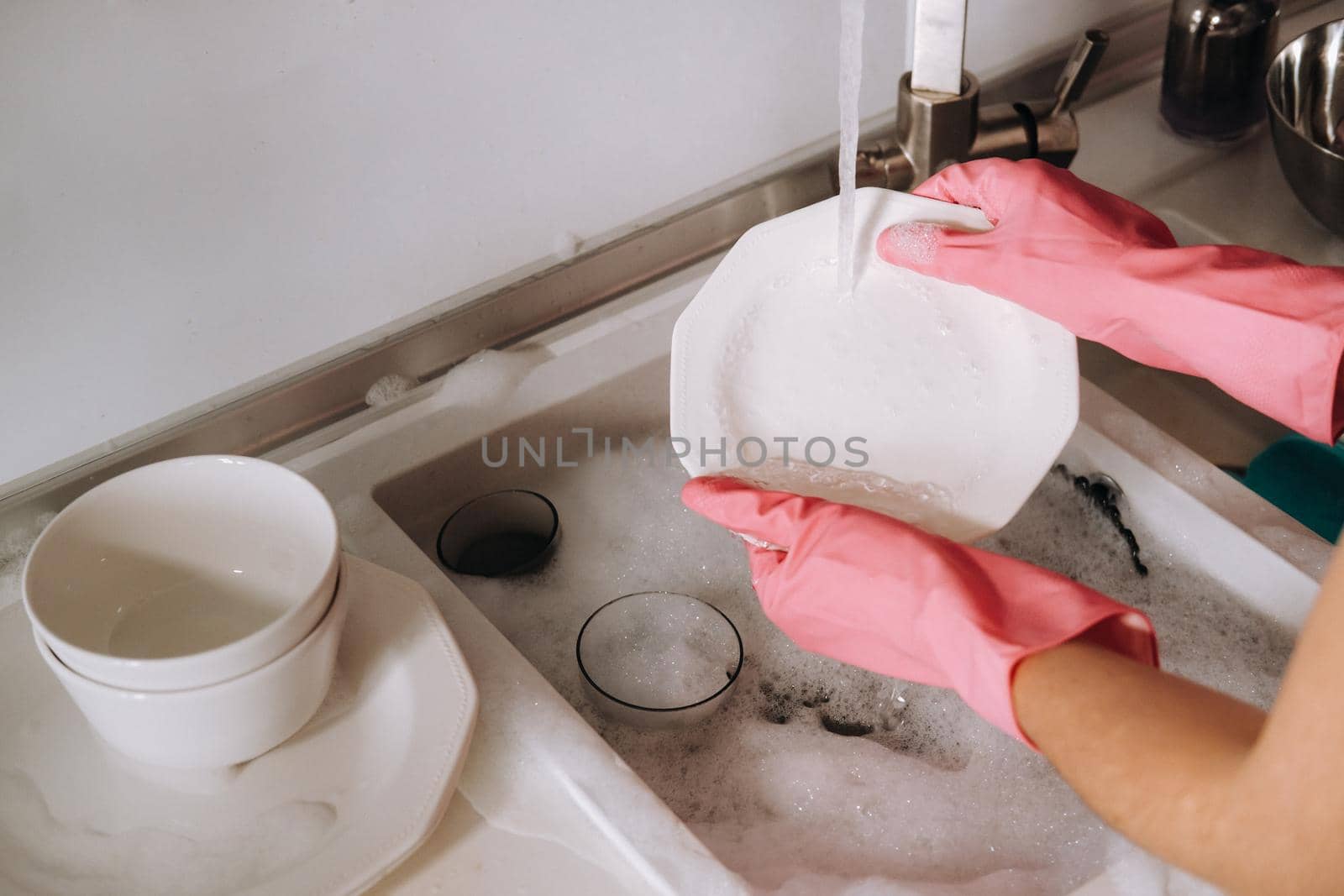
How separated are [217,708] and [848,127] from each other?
586mm

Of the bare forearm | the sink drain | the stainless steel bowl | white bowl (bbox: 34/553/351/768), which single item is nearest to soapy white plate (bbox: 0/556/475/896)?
white bowl (bbox: 34/553/351/768)

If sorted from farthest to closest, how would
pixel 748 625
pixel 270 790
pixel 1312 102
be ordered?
1. pixel 1312 102
2. pixel 748 625
3. pixel 270 790

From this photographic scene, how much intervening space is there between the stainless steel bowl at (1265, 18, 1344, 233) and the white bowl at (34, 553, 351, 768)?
938 mm

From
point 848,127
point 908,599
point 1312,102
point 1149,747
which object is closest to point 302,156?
point 848,127

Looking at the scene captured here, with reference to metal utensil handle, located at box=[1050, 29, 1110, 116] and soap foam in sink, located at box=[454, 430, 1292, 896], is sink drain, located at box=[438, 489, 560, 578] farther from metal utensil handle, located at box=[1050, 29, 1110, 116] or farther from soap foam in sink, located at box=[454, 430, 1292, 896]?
metal utensil handle, located at box=[1050, 29, 1110, 116]

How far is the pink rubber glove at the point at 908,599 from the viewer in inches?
24.6

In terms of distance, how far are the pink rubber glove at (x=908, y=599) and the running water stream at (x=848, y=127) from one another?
0.22 metres

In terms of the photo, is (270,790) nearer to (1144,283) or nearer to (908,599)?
(908,599)

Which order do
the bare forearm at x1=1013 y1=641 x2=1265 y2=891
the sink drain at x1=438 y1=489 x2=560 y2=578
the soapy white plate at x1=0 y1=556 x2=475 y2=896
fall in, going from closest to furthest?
the bare forearm at x1=1013 y1=641 x2=1265 y2=891 → the soapy white plate at x1=0 y1=556 x2=475 y2=896 → the sink drain at x1=438 y1=489 x2=560 y2=578

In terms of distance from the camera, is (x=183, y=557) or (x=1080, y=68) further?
(x=1080, y=68)

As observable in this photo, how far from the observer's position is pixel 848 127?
84 cm

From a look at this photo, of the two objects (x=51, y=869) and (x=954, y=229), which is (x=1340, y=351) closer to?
(x=954, y=229)

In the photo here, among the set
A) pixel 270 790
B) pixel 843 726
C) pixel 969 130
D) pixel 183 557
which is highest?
pixel 969 130

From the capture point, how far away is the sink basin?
71 cm
